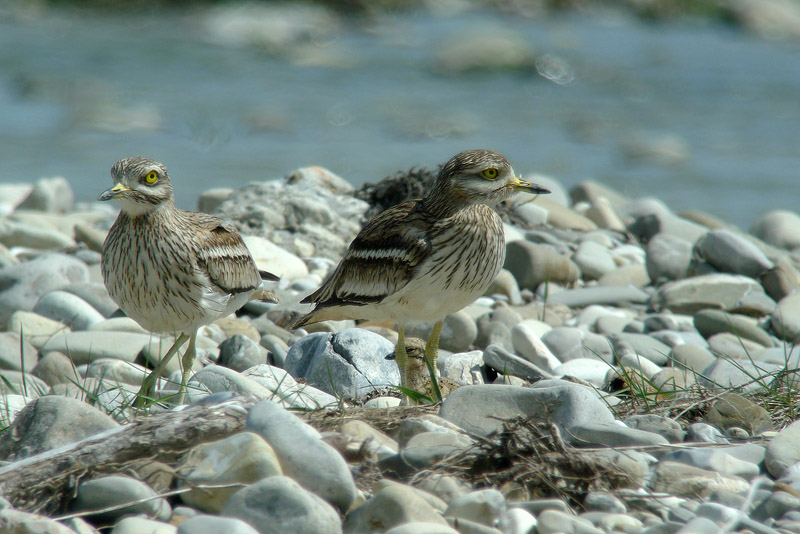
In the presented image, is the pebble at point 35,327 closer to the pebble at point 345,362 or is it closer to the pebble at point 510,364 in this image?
the pebble at point 345,362

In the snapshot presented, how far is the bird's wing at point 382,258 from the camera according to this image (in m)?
4.77

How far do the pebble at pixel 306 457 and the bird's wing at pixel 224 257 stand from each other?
1.79 meters

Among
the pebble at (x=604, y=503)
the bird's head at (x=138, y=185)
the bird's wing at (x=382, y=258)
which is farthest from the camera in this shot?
the bird's wing at (x=382, y=258)

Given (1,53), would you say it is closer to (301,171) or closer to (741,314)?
(301,171)

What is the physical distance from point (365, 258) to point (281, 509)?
2.25m

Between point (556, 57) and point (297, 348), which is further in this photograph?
point (556, 57)

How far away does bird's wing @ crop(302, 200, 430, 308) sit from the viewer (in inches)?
188

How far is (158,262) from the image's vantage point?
184 inches

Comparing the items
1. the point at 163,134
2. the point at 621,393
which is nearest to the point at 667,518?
the point at 621,393

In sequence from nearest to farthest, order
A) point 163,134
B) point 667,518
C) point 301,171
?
point 667,518 < point 301,171 < point 163,134

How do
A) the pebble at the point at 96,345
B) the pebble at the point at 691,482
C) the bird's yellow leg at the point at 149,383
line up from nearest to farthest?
the pebble at the point at 691,482 < the bird's yellow leg at the point at 149,383 < the pebble at the point at 96,345

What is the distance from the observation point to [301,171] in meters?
8.55

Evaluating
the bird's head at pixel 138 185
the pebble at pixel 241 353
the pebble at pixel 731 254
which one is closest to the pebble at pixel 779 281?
the pebble at pixel 731 254

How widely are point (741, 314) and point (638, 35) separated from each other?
2168cm
